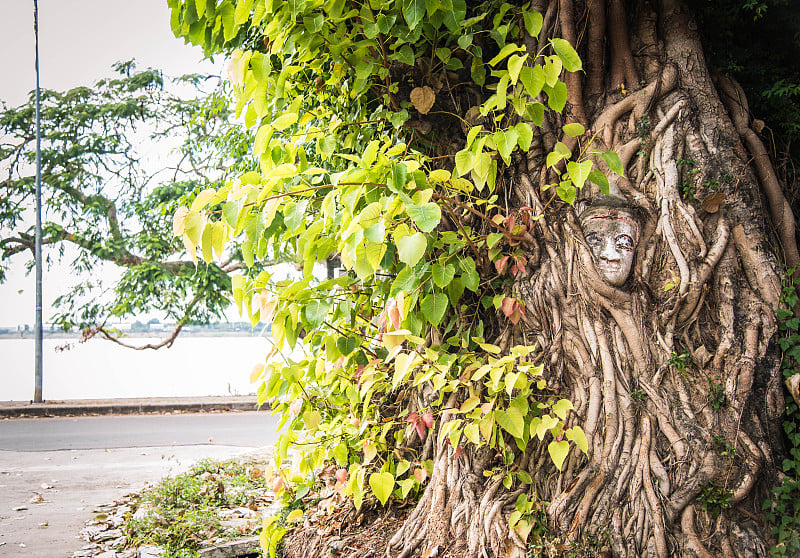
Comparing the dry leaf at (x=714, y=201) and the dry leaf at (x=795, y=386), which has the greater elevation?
the dry leaf at (x=714, y=201)

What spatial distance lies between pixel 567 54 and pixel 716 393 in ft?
4.70

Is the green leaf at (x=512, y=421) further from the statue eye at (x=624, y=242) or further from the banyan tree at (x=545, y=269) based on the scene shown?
the statue eye at (x=624, y=242)

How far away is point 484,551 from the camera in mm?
2393

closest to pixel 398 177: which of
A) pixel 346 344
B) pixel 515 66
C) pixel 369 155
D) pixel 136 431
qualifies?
pixel 369 155

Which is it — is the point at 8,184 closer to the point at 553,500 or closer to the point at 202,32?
the point at 202,32

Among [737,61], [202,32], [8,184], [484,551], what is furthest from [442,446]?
[8,184]

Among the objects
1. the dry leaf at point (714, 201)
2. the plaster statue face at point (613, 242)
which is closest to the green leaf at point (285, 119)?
the plaster statue face at point (613, 242)

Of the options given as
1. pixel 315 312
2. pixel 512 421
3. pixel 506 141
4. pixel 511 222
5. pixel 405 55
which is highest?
pixel 405 55

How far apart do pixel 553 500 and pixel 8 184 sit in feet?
42.2

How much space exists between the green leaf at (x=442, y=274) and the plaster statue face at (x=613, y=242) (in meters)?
0.64

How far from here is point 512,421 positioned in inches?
88.3

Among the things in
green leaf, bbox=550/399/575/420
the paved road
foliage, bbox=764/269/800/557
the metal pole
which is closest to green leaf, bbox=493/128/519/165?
green leaf, bbox=550/399/575/420

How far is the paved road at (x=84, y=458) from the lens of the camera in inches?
170

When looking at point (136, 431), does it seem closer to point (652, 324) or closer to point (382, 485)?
point (382, 485)
